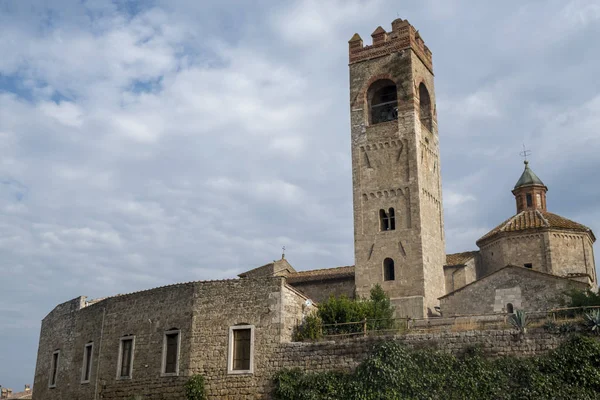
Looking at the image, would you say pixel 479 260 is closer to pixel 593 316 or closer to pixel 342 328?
pixel 342 328

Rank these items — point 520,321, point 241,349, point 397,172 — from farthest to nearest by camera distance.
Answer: point 397,172 < point 241,349 < point 520,321

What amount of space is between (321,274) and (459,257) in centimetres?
792

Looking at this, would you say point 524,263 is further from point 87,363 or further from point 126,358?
point 87,363

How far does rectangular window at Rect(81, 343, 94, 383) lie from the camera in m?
26.0

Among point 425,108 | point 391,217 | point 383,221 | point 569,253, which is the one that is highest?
point 425,108

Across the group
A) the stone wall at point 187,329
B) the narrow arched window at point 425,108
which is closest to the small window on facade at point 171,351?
the stone wall at point 187,329

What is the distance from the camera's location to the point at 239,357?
21641 mm

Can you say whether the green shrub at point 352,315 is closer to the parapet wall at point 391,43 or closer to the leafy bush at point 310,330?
the leafy bush at point 310,330

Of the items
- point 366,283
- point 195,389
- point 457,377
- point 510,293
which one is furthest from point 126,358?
point 510,293

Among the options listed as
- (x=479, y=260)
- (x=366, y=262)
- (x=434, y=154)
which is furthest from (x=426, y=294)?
(x=434, y=154)

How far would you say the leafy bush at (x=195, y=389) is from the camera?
21.4 meters

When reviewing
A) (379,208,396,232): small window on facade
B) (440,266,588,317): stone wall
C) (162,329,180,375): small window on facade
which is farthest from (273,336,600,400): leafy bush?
(379,208,396,232): small window on facade

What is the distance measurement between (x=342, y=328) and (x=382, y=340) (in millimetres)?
2695

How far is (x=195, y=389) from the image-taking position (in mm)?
21406
